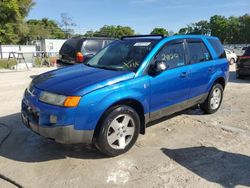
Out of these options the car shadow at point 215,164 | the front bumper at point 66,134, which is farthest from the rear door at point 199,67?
the front bumper at point 66,134

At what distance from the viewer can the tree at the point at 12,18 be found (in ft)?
151

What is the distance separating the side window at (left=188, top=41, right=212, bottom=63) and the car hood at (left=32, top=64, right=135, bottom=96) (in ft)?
5.90

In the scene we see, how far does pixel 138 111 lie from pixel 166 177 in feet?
4.08

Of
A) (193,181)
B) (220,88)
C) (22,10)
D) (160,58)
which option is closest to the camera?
(193,181)

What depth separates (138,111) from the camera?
15.7ft

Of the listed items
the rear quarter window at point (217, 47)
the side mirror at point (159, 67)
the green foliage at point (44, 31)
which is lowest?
the side mirror at point (159, 67)

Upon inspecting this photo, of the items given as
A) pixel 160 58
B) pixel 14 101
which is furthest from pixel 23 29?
pixel 160 58

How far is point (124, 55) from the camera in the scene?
527 centimetres

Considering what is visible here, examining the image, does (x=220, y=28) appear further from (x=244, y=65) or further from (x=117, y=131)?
(x=117, y=131)

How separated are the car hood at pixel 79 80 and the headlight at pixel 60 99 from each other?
0.06 m

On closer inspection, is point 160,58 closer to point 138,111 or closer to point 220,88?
point 138,111

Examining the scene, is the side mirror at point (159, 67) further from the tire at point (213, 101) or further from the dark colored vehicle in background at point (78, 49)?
the dark colored vehicle in background at point (78, 49)

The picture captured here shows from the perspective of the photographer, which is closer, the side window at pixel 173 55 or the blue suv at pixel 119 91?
the blue suv at pixel 119 91

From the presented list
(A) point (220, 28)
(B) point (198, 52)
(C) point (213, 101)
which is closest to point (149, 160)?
(B) point (198, 52)
